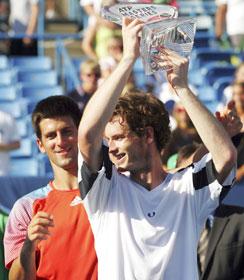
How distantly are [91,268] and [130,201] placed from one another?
436 mm

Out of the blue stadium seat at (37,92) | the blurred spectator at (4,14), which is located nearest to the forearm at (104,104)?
the blue stadium seat at (37,92)

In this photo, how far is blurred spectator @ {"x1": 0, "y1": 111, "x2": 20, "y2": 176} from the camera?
27.1 feet

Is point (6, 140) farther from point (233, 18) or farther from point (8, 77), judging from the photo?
point (233, 18)

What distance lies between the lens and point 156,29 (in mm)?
3816

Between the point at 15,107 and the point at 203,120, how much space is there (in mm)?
7012

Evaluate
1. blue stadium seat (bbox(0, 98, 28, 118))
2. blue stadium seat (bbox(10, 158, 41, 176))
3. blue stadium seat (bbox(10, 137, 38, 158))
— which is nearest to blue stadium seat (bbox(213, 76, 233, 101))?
blue stadium seat (bbox(0, 98, 28, 118))

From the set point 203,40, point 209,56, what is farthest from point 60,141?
point 203,40

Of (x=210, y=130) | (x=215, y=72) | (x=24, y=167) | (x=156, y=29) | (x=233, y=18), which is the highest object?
(x=156, y=29)

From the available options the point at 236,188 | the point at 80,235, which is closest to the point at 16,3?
the point at 236,188

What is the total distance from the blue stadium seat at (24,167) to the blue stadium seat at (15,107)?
3.19 ft

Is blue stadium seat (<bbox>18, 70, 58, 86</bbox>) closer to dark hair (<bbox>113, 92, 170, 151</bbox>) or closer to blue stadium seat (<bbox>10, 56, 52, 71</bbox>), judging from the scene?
blue stadium seat (<bbox>10, 56, 52, 71</bbox>)

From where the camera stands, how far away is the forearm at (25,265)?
4.20 m

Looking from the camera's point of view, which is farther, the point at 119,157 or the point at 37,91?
the point at 37,91

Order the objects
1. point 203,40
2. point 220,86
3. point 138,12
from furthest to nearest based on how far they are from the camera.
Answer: point 203,40 < point 220,86 < point 138,12
